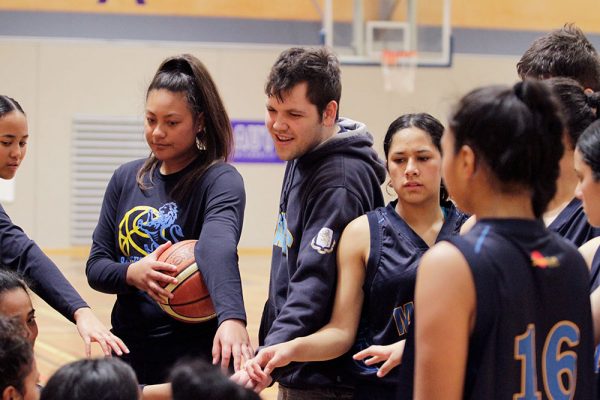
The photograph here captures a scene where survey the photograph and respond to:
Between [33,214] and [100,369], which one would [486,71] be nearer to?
[33,214]

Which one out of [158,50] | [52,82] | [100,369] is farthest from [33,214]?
[100,369]

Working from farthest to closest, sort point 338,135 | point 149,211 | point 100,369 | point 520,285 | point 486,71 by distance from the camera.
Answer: point 486,71 → point 149,211 → point 338,135 → point 100,369 → point 520,285

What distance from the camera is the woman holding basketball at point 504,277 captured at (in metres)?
1.60

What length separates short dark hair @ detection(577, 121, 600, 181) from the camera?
1980mm

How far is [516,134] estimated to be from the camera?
1.65m

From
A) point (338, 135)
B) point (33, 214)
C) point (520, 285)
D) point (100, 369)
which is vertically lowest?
point (33, 214)

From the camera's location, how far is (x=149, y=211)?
116 inches

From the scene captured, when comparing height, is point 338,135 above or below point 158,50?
below

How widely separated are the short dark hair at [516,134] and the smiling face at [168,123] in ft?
4.66

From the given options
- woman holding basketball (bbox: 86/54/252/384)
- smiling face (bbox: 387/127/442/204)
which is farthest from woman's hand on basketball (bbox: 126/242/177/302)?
smiling face (bbox: 387/127/442/204)

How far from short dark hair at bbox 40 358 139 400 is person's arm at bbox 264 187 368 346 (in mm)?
723

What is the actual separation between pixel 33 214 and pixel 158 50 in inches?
121

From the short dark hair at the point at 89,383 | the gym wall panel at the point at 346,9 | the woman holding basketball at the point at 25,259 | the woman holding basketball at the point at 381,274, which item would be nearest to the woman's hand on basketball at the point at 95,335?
the woman holding basketball at the point at 25,259

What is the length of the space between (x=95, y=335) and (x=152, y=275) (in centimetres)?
29
